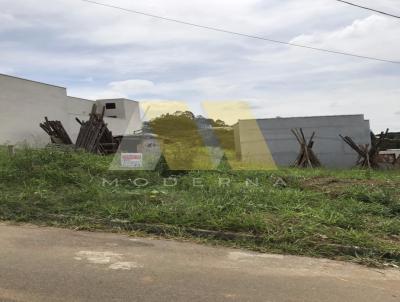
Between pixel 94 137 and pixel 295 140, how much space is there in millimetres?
11562

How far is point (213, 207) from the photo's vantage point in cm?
827

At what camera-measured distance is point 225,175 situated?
1273cm

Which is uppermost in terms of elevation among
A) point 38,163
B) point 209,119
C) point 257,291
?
point 209,119

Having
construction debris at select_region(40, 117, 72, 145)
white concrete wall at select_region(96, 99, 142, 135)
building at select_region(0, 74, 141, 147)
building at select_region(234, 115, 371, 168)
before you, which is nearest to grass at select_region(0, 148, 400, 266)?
construction debris at select_region(40, 117, 72, 145)

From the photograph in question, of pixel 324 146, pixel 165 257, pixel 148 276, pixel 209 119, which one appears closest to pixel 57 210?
pixel 165 257

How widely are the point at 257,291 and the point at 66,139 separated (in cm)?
1879

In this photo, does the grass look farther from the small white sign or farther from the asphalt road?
the asphalt road

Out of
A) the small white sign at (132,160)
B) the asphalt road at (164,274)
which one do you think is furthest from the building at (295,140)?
the asphalt road at (164,274)

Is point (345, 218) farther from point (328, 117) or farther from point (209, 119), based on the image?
point (328, 117)

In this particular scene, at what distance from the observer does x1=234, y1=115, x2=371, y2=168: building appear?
84.6ft

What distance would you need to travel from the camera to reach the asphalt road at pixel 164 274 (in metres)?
4.80

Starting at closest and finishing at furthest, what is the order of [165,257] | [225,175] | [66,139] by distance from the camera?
[165,257], [225,175], [66,139]

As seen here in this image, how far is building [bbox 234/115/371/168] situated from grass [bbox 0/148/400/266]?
1392 cm

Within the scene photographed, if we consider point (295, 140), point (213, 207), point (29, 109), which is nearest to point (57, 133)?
point (29, 109)
